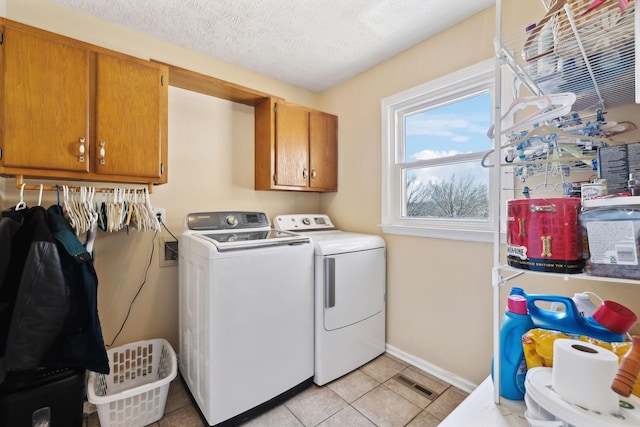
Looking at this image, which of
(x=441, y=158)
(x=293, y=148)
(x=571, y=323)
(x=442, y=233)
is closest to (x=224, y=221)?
(x=293, y=148)

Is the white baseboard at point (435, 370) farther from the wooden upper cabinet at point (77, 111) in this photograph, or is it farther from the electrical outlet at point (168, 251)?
the wooden upper cabinet at point (77, 111)

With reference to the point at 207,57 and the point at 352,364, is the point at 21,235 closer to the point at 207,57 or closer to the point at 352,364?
the point at 207,57

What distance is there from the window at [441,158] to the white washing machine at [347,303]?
0.35 meters

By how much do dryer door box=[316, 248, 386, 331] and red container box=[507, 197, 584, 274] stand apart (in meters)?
1.22

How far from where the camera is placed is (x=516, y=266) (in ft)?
2.71

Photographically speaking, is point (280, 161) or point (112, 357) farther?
point (280, 161)

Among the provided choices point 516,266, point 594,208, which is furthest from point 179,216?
point 594,208

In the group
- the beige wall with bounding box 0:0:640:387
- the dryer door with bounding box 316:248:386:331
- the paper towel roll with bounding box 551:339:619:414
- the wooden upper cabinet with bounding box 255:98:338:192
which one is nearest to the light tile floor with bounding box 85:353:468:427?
the beige wall with bounding box 0:0:640:387

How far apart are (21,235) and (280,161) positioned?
1.59m

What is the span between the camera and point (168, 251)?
6.87ft

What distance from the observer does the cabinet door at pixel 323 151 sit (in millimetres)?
2559

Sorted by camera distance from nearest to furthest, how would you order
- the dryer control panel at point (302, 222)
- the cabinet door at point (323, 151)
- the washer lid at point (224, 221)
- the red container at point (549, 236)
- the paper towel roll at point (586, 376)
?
the paper towel roll at point (586, 376) < the red container at point (549, 236) < the washer lid at point (224, 221) < the dryer control panel at point (302, 222) < the cabinet door at point (323, 151)

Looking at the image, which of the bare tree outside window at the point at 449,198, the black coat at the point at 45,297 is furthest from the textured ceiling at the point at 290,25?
the black coat at the point at 45,297

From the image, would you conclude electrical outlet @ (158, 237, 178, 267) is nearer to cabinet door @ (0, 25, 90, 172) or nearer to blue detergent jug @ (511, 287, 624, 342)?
cabinet door @ (0, 25, 90, 172)
